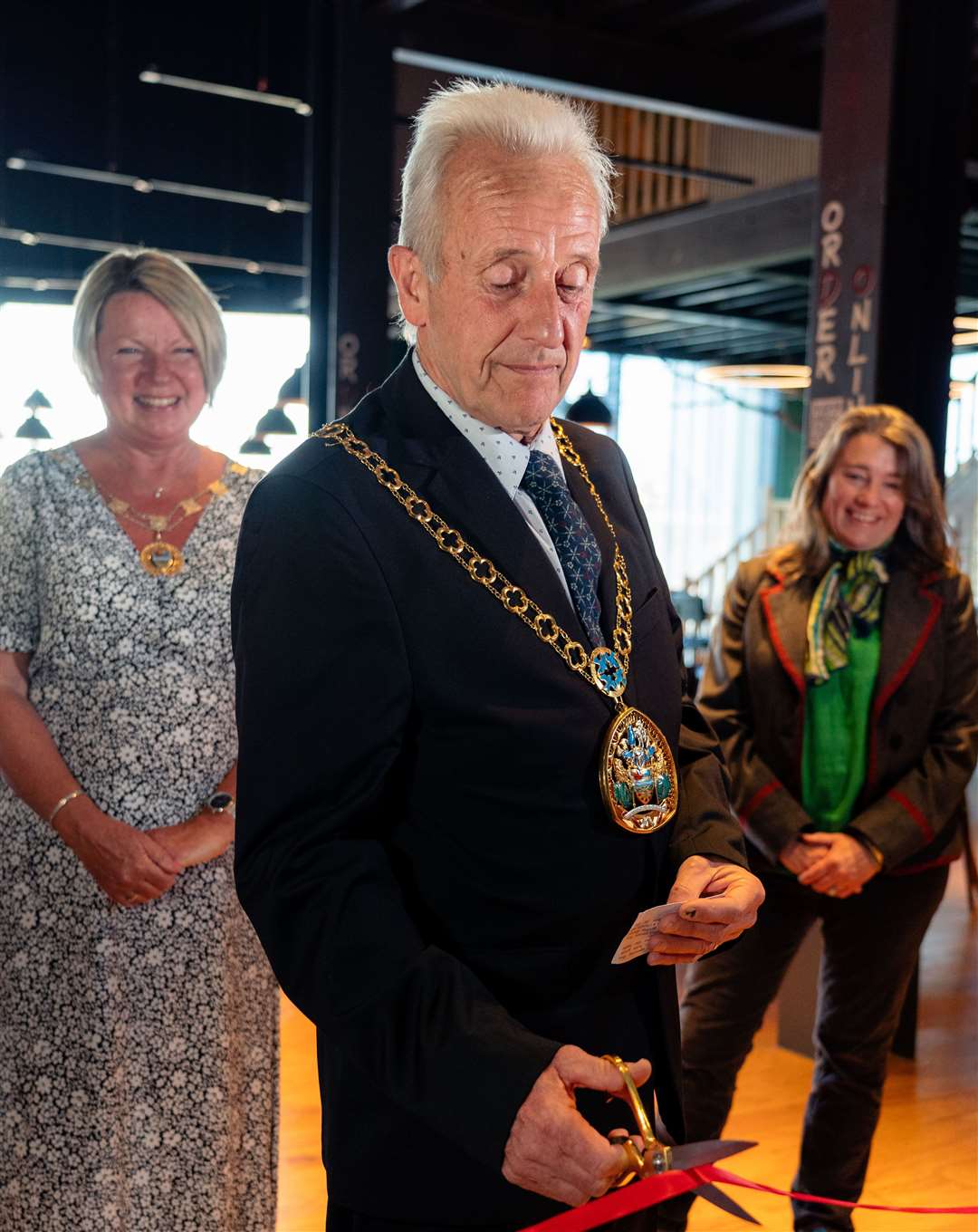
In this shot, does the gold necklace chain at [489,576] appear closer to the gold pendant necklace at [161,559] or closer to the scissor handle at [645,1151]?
the scissor handle at [645,1151]

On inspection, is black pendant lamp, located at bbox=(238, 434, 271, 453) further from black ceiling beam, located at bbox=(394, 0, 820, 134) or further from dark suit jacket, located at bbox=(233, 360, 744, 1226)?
dark suit jacket, located at bbox=(233, 360, 744, 1226)

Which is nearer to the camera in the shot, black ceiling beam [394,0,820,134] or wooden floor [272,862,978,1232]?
wooden floor [272,862,978,1232]

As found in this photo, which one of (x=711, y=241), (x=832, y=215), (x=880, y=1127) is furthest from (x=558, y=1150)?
(x=711, y=241)

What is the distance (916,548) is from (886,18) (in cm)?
203

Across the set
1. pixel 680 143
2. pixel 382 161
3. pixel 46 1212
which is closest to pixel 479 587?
pixel 46 1212

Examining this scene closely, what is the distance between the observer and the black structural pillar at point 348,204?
5.64 meters

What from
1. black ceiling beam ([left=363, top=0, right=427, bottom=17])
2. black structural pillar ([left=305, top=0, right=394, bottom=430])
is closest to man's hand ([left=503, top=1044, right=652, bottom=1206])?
black structural pillar ([left=305, top=0, right=394, bottom=430])

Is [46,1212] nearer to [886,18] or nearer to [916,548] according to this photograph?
[916,548]

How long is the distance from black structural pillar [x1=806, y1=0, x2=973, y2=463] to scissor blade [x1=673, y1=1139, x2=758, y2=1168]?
128 inches

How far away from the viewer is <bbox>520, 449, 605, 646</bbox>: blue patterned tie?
1.37 m

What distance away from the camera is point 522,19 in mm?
Result: 5977

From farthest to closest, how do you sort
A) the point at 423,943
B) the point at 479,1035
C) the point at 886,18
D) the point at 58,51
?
the point at 58,51
the point at 886,18
the point at 423,943
the point at 479,1035

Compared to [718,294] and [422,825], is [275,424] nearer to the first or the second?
[718,294]

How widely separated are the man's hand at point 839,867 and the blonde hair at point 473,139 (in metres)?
1.73
